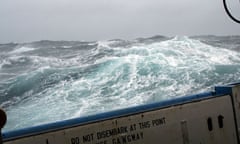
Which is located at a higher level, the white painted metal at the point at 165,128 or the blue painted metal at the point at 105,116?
the blue painted metal at the point at 105,116

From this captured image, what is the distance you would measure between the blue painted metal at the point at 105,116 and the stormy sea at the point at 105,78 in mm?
2452

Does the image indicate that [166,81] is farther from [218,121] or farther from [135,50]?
[218,121]

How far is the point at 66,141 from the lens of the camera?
5.25 ft

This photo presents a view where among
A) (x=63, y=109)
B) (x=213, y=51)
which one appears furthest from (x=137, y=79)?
(x=213, y=51)

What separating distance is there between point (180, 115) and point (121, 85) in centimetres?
462

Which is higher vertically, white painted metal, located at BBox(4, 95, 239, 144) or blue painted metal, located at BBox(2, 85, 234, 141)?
blue painted metal, located at BBox(2, 85, 234, 141)

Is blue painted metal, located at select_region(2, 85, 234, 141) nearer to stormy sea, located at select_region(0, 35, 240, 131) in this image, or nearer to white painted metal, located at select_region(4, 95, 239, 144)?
white painted metal, located at select_region(4, 95, 239, 144)

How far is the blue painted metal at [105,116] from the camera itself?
1562 millimetres

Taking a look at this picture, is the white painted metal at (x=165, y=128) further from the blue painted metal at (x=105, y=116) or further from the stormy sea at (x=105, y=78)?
the stormy sea at (x=105, y=78)

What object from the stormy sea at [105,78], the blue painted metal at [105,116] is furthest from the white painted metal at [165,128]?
the stormy sea at [105,78]

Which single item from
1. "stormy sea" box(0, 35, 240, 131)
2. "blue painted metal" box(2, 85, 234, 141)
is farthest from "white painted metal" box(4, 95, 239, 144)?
"stormy sea" box(0, 35, 240, 131)

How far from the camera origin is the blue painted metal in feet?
5.12

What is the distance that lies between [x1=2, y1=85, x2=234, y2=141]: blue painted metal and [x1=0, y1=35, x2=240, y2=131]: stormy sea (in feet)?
8.05

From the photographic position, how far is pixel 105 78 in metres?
6.97
